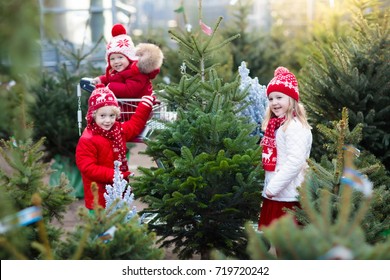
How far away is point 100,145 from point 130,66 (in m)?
1.21

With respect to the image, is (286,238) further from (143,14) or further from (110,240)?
(143,14)

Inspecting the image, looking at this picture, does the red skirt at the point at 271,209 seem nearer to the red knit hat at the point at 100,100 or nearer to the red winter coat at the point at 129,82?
the red knit hat at the point at 100,100

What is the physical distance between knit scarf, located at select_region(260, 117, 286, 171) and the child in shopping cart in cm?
177

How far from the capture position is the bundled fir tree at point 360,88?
5.89 metres

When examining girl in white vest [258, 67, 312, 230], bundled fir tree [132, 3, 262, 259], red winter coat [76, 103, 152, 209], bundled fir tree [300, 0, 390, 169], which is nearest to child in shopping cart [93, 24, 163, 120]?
red winter coat [76, 103, 152, 209]

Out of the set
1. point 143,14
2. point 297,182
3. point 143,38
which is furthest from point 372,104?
point 143,14

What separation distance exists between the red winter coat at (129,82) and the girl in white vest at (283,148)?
1707mm

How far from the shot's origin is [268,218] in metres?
5.04

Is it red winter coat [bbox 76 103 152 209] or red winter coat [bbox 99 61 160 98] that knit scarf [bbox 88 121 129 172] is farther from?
red winter coat [bbox 99 61 160 98]

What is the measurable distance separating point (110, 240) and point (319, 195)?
142 centimetres

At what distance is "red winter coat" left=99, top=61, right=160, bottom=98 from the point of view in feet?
21.2

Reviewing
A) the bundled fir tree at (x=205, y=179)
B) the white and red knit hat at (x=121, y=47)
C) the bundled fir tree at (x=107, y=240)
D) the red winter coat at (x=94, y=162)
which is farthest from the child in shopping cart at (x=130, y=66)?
the bundled fir tree at (x=107, y=240)

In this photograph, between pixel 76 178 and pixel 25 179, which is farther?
pixel 76 178

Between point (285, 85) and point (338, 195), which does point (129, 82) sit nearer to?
point (285, 85)
